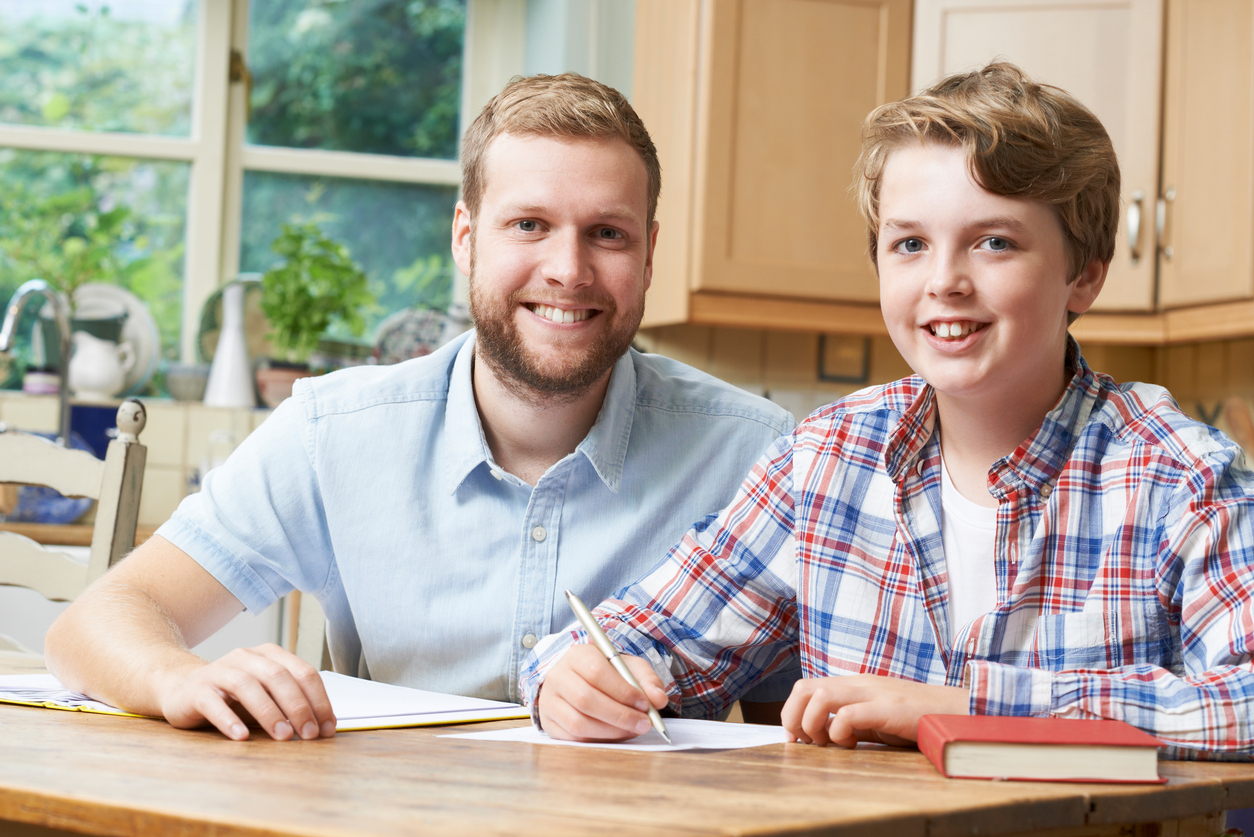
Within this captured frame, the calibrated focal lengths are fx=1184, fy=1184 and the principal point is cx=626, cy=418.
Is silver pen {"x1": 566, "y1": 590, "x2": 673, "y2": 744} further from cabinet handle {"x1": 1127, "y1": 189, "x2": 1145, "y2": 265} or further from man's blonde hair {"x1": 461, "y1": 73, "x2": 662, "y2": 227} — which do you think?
cabinet handle {"x1": 1127, "y1": 189, "x2": 1145, "y2": 265}

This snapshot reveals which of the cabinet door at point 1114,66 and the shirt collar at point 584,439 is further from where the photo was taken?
the cabinet door at point 1114,66

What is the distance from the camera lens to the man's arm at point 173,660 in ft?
2.82

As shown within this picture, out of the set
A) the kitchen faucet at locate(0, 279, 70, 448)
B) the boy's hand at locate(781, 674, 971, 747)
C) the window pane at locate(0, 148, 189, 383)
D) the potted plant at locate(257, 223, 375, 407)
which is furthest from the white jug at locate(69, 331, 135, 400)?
the boy's hand at locate(781, 674, 971, 747)

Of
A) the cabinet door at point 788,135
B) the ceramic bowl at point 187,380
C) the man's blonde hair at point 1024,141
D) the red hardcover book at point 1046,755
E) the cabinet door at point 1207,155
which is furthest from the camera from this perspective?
the ceramic bowl at point 187,380

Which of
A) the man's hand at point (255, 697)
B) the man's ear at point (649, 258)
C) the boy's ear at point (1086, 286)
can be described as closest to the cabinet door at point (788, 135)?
the man's ear at point (649, 258)

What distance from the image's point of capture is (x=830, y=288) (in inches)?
107

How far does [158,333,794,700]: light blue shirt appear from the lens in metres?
1.27

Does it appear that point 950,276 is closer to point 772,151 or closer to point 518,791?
point 518,791

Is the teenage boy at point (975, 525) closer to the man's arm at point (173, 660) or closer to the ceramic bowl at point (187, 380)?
the man's arm at point (173, 660)

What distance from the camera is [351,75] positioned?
11.0 feet

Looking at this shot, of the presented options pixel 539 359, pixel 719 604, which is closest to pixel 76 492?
pixel 539 359

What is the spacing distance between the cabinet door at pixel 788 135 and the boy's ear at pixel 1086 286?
159cm

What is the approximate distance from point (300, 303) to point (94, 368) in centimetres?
54

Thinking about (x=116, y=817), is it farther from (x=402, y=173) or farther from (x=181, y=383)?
(x=402, y=173)
